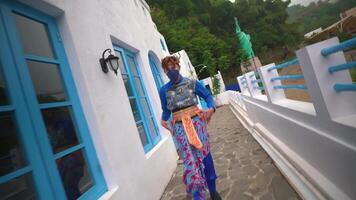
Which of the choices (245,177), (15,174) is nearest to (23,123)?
(15,174)

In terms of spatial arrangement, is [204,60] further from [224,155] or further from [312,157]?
[312,157]

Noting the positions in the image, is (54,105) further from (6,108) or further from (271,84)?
(271,84)

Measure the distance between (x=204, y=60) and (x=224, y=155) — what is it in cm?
2270

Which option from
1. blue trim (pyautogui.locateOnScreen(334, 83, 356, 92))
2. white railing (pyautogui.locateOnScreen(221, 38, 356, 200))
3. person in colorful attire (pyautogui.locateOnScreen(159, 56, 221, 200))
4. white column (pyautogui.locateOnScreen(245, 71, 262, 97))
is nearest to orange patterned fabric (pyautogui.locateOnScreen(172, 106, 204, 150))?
person in colorful attire (pyautogui.locateOnScreen(159, 56, 221, 200))

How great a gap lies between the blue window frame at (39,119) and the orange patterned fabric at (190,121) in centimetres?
105

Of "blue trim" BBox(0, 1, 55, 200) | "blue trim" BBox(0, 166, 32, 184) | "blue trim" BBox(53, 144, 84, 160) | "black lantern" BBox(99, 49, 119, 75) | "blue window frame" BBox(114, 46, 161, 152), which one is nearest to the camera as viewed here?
"blue trim" BBox(0, 166, 32, 184)

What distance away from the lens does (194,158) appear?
280 centimetres

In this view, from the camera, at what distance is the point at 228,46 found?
3394 cm

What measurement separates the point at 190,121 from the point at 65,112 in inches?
52.6

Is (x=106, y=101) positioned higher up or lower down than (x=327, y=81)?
higher up

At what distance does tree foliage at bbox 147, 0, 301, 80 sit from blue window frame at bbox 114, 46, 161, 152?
64.4 feet

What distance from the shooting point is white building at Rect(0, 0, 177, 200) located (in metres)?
2.06

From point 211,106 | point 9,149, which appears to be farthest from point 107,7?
point 9,149

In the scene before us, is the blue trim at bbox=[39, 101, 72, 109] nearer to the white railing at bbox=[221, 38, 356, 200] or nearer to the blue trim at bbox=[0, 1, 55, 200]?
the blue trim at bbox=[0, 1, 55, 200]
